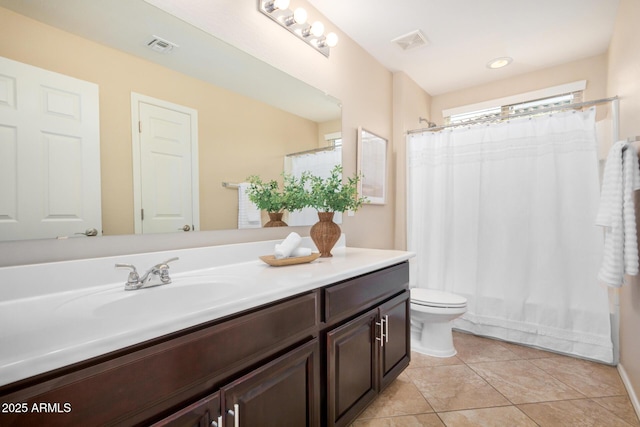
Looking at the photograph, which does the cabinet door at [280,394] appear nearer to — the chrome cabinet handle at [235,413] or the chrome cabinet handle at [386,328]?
the chrome cabinet handle at [235,413]

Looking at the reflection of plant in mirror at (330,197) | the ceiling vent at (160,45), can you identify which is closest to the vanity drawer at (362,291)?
the reflection of plant in mirror at (330,197)

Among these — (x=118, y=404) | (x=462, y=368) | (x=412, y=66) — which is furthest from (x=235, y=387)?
(x=412, y=66)

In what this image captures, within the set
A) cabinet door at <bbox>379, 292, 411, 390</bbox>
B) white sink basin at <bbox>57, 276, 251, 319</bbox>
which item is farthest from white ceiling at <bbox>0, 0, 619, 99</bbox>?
cabinet door at <bbox>379, 292, 411, 390</bbox>

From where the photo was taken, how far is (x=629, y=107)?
5.69 ft

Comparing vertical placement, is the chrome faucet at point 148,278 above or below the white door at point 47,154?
below

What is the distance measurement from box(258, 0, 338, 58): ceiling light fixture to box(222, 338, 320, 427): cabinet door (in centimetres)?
167

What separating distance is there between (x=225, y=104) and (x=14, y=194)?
2.86 feet

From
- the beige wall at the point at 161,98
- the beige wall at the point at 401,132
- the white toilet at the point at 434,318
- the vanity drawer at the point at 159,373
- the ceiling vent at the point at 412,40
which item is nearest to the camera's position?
the vanity drawer at the point at 159,373

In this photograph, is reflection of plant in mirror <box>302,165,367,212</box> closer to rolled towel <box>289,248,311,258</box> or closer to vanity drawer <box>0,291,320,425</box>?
rolled towel <box>289,248,311,258</box>

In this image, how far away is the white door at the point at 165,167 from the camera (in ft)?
3.85

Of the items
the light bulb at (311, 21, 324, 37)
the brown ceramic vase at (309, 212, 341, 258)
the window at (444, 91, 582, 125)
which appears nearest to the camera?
the brown ceramic vase at (309, 212, 341, 258)

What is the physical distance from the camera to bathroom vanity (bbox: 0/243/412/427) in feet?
A: 1.84

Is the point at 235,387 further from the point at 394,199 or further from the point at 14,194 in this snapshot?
the point at 394,199

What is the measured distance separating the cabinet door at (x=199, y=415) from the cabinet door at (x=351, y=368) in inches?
20.1
